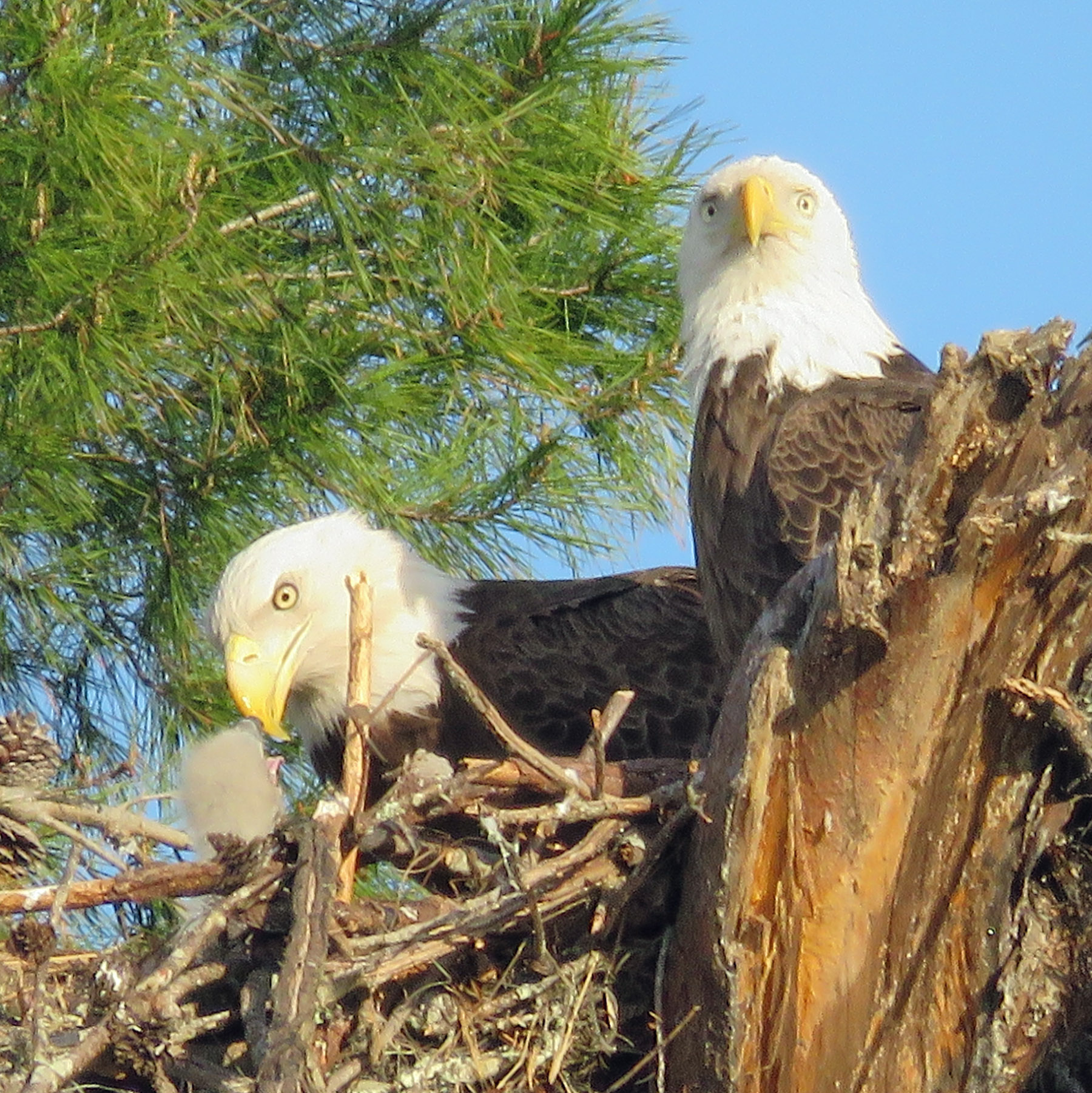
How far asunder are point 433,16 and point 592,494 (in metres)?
1.16

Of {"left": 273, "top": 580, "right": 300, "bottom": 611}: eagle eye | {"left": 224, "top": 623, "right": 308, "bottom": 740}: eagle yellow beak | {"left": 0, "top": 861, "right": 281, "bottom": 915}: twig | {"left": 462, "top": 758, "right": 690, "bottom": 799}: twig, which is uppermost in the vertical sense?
{"left": 273, "top": 580, "right": 300, "bottom": 611}: eagle eye

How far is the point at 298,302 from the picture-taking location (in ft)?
14.3

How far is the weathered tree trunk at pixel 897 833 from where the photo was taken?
2477 mm

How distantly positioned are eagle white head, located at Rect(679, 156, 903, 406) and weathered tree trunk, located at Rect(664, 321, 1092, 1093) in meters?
1.32

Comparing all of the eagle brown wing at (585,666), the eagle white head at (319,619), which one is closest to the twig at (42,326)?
the eagle white head at (319,619)

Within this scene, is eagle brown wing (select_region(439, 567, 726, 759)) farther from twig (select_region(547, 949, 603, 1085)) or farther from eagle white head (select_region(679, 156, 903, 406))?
twig (select_region(547, 949, 603, 1085))

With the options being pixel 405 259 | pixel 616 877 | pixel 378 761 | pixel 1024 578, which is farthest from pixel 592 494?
pixel 1024 578

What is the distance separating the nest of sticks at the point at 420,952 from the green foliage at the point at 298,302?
1.35m

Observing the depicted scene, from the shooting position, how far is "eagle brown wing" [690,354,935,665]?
3350mm

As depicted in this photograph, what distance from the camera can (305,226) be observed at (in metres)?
4.61

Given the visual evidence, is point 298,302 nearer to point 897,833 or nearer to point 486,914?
point 486,914

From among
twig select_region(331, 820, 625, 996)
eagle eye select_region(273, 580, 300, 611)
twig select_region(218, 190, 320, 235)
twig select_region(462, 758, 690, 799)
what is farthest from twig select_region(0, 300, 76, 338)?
twig select_region(331, 820, 625, 996)

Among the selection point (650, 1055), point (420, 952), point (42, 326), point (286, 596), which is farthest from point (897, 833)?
point (42, 326)

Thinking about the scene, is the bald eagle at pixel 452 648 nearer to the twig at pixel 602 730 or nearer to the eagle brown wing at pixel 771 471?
the eagle brown wing at pixel 771 471
